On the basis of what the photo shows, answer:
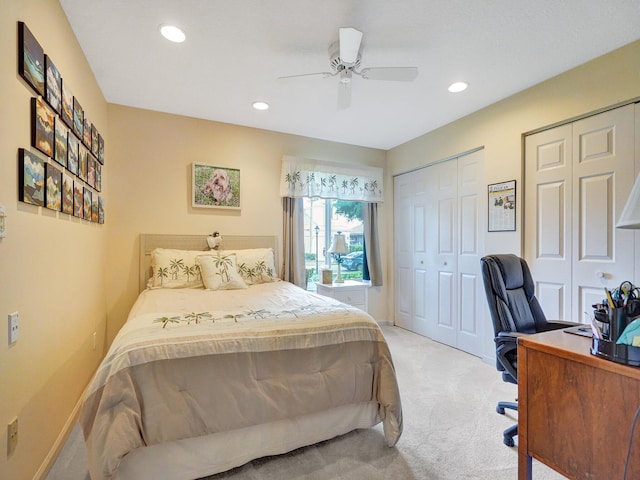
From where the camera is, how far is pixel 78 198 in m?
2.07

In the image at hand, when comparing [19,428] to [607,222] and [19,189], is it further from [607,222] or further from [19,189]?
[607,222]

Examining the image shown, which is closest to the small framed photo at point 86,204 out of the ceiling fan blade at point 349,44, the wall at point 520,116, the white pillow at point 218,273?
the white pillow at point 218,273

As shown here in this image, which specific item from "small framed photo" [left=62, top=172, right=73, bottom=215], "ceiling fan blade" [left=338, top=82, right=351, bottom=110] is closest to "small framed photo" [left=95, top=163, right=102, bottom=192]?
"small framed photo" [left=62, top=172, right=73, bottom=215]

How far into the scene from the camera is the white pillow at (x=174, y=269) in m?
2.90

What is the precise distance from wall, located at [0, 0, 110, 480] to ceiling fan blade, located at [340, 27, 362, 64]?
153 centimetres

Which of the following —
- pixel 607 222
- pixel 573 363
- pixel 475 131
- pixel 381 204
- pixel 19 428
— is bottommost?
pixel 19 428

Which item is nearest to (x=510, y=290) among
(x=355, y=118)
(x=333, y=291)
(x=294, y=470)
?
(x=294, y=470)

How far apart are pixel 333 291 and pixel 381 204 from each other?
1.54 meters

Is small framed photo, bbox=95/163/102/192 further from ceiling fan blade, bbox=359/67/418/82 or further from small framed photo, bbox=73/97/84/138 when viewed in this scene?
ceiling fan blade, bbox=359/67/418/82

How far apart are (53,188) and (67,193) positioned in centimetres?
23

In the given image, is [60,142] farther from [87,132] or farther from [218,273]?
[218,273]

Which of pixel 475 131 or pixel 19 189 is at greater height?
pixel 475 131

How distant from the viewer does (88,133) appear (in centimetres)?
230

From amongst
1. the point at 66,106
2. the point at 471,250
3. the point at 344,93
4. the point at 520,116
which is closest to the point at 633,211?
the point at 344,93
